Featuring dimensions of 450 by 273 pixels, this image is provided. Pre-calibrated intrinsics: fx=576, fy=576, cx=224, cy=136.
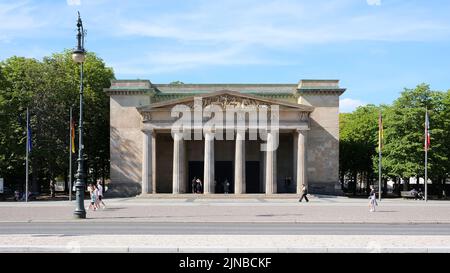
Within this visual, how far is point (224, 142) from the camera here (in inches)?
2781

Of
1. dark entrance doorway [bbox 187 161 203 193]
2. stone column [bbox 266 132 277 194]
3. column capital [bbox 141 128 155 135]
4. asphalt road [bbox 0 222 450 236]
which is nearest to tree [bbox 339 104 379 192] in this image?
stone column [bbox 266 132 277 194]

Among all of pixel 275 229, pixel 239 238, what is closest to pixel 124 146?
pixel 275 229

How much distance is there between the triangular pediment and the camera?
205ft

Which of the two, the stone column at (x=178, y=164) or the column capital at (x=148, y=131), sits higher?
the column capital at (x=148, y=131)

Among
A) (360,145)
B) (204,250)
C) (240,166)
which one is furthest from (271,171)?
(204,250)

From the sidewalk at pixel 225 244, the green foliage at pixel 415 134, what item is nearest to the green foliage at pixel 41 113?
the green foliage at pixel 415 134

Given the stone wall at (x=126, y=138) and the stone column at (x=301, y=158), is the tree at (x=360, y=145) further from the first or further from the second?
the stone wall at (x=126, y=138)

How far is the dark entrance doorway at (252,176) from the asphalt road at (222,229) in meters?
43.4

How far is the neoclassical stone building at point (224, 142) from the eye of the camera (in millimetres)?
62500

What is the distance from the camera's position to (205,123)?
6253cm

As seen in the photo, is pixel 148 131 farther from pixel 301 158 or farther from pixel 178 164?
pixel 301 158

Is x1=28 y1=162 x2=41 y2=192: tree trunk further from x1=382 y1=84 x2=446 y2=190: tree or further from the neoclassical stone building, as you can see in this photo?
x1=382 y1=84 x2=446 y2=190: tree

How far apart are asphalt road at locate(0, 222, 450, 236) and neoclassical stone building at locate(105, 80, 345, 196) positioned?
34.6 m

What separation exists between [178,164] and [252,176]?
12.1 metres
